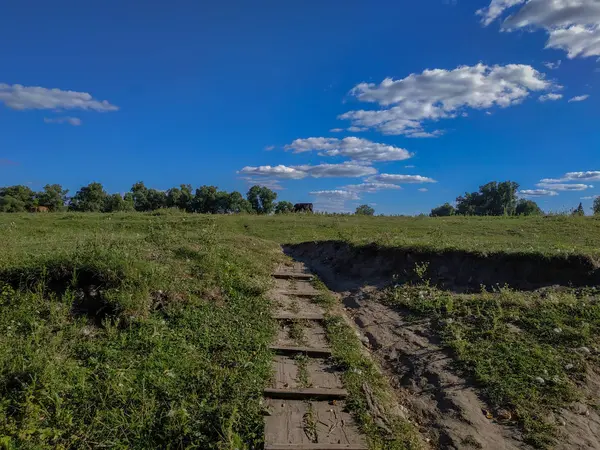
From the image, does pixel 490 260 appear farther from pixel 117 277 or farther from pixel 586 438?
pixel 117 277

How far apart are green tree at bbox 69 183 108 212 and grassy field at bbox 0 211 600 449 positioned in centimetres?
4768

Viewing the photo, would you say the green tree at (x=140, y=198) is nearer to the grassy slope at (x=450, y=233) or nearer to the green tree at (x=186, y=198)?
the green tree at (x=186, y=198)

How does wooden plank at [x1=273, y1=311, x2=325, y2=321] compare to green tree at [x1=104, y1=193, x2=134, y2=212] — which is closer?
wooden plank at [x1=273, y1=311, x2=325, y2=321]

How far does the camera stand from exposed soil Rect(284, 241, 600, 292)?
308 inches

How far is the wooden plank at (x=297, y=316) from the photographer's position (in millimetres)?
6613

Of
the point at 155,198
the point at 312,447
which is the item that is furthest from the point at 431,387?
the point at 155,198

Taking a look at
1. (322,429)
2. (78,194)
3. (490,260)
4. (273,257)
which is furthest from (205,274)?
(78,194)

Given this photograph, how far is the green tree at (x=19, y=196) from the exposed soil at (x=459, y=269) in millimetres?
51466

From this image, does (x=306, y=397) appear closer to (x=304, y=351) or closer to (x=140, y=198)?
(x=304, y=351)

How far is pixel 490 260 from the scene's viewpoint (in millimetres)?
8523

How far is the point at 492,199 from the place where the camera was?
6006cm

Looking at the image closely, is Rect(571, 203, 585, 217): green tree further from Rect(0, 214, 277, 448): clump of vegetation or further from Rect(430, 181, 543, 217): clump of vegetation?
Rect(430, 181, 543, 217): clump of vegetation

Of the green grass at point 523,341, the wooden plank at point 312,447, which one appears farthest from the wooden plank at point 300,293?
the wooden plank at point 312,447

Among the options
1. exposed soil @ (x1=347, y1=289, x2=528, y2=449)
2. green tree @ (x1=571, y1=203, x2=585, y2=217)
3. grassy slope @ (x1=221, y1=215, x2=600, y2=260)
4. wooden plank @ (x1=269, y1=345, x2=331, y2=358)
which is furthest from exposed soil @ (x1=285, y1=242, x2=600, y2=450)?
green tree @ (x1=571, y1=203, x2=585, y2=217)
